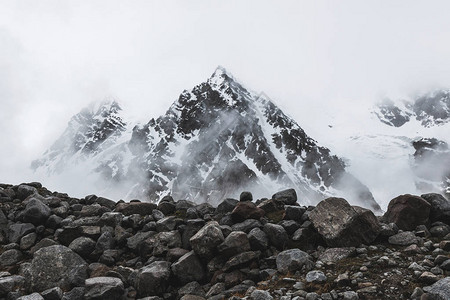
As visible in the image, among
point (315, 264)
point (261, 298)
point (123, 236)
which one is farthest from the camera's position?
point (123, 236)

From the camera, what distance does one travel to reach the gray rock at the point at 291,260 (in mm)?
9688

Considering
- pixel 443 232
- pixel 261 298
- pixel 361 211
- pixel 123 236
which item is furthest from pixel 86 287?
pixel 443 232

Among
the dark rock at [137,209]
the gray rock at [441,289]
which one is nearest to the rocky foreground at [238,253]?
the gray rock at [441,289]

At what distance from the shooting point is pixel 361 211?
435 inches

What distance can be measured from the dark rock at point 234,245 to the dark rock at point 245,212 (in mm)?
2339

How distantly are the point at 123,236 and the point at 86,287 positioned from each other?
3.43 metres

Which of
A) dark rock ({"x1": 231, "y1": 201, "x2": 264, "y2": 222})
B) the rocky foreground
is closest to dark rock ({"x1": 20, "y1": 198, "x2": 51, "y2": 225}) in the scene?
the rocky foreground

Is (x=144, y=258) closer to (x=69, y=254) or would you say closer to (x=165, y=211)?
(x=69, y=254)

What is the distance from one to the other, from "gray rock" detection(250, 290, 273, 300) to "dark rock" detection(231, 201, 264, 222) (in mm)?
4922

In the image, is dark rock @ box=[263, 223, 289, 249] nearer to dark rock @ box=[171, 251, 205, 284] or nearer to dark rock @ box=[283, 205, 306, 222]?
dark rock @ box=[283, 205, 306, 222]

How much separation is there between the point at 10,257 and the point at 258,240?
8488 millimetres

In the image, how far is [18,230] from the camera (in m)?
13.8

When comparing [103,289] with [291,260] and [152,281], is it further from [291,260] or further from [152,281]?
[291,260]

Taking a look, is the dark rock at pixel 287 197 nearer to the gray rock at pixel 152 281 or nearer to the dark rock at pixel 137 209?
the dark rock at pixel 137 209
